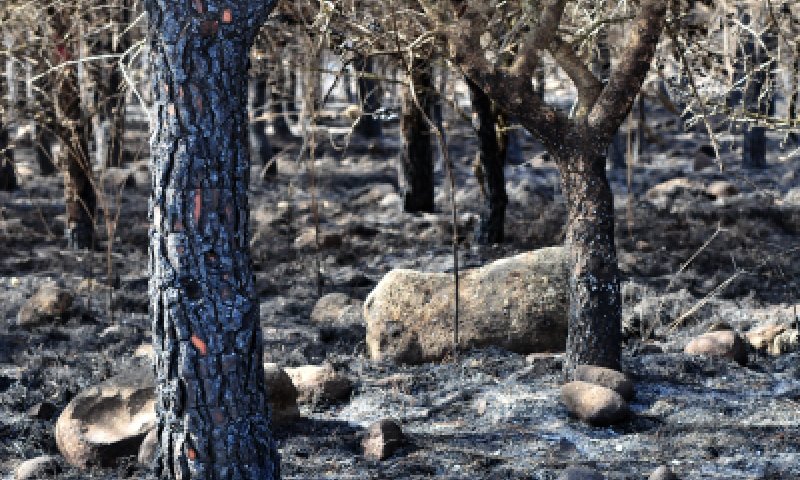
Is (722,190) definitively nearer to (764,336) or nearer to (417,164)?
(417,164)

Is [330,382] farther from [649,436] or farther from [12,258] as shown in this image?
[12,258]

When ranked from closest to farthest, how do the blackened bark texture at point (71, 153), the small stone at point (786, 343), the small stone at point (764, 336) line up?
the small stone at point (786, 343) < the small stone at point (764, 336) < the blackened bark texture at point (71, 153)

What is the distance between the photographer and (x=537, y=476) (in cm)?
498

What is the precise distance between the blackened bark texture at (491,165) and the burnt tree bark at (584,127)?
4.32 metres

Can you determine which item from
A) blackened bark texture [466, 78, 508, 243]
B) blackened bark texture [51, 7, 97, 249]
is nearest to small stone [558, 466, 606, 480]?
blackened bark texture [466, 78, 508, 243]

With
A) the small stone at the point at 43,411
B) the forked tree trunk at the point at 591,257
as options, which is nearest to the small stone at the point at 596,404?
the forked tree trunk at the point at 591,257

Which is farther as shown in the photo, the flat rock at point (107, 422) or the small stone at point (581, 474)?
the flat rock at point (107, 422)

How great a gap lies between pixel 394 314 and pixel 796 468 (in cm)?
313

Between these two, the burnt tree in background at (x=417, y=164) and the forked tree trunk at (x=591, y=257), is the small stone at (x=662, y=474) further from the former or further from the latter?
the burnt tree in background at (x=417, y=164)

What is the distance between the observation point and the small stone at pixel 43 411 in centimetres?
625

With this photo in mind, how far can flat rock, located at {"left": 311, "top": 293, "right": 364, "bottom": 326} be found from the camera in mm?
8791

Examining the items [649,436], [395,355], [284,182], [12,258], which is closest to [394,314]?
[395,355]

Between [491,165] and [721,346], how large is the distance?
4546mm

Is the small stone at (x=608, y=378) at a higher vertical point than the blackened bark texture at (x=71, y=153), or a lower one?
lower
